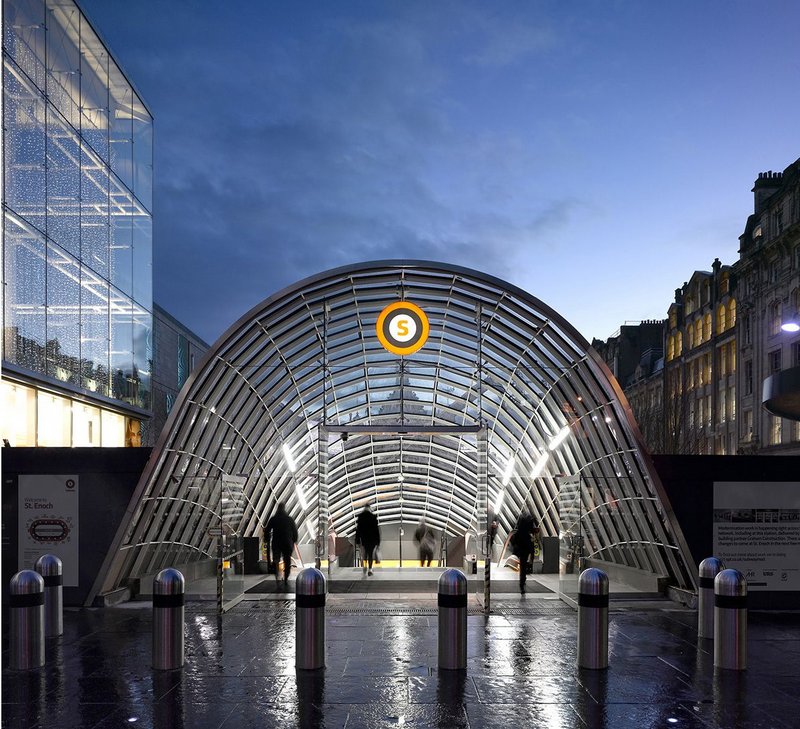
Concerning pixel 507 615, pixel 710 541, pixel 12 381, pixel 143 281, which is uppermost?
pixel 143 281

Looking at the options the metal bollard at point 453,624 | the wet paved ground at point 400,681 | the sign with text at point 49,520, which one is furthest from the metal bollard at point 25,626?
the sign with text at point 49,520

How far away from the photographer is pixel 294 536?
19.9 meters

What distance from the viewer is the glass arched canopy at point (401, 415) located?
18.7 meters

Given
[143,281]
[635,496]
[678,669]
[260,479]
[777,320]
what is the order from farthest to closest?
[777,320]
[143,281]
[260,479]
[635,496]
[678,669]

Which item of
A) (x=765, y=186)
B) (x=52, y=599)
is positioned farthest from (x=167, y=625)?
(x=765, y=186)

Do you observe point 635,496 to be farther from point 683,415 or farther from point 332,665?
point 683,415

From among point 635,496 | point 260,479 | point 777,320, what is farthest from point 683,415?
point 635,496

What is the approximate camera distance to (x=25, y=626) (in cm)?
1082

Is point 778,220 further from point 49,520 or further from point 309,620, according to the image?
point 309,620

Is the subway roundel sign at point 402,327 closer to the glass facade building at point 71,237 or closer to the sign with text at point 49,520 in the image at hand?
the sign with text at point 49,520

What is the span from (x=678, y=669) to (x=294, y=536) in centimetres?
1076

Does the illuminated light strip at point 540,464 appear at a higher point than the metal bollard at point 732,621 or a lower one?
higher

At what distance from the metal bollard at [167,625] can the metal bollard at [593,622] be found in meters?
5.00

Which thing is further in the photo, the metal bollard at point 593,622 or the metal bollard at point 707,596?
the metal bollard at point 707,596
